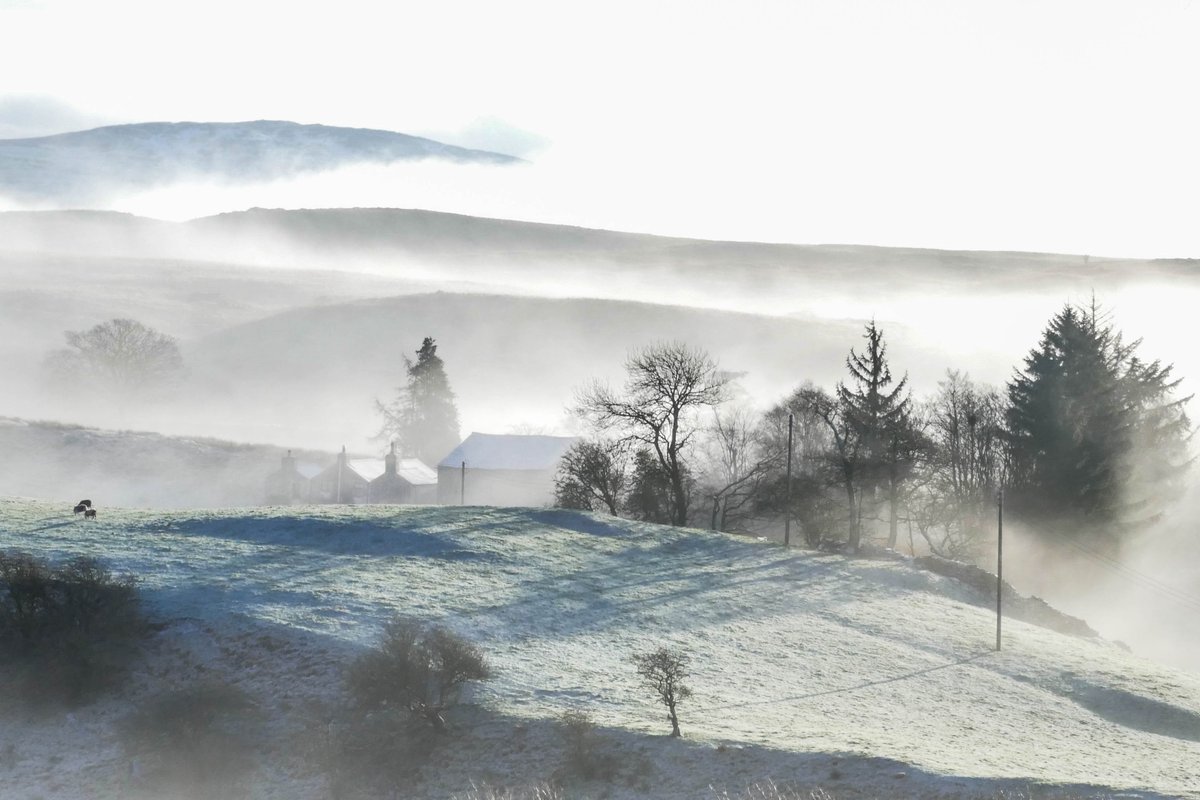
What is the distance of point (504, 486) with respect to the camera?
96812 mm

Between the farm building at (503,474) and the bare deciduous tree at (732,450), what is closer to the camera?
the farm building at (503,474)

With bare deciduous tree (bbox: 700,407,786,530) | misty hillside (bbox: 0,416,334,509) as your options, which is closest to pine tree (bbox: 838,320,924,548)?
bare deciduous tree (bbox: 700,407,786,530)

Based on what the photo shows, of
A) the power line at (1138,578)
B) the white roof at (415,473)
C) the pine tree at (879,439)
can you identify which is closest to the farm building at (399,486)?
the white roof at (415,473)

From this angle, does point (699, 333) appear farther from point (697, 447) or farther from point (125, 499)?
point (125, 499)

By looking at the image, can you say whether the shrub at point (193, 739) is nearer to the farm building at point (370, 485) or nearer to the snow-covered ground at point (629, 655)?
the snow-covered ground at point (629, 655)

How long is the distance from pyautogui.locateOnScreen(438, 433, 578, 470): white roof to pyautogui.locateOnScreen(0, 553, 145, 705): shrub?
58.0 metres

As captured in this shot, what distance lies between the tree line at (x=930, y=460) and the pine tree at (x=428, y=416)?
3116 cm

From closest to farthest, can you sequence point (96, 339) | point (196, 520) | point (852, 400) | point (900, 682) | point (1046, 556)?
point (900, 682)
point (196, 520)
point (852, 400)
point (1046, 556)
point (96, 339)

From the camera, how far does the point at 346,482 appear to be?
98.0m

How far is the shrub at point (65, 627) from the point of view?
35.0m

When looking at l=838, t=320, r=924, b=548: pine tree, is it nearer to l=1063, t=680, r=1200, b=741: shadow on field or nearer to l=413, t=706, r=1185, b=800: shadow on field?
l=1063, t=680, r=1200, b=741: shadow on field

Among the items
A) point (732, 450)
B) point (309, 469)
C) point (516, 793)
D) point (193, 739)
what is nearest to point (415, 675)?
point (516, 793)

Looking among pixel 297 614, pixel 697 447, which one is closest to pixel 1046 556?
pixel 697 447

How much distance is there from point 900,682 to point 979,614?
14417mm
